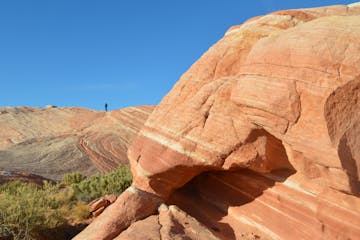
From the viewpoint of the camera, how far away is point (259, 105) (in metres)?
8.54

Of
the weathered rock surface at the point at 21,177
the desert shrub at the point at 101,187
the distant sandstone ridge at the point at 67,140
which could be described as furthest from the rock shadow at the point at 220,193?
the distant sandstone ridge at the point at 67,140

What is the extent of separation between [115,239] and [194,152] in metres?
2.71

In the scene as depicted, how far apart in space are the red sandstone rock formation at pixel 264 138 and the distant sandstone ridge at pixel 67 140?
56.7ft

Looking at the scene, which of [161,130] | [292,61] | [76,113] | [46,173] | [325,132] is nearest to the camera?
[325,132]

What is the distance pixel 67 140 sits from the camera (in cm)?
3162

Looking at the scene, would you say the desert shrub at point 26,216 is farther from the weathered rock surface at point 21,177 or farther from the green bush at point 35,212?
the weathered rock surface at point 21,177

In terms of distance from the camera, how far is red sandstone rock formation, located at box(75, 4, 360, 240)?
7.57 meters

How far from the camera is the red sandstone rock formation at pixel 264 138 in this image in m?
7.57

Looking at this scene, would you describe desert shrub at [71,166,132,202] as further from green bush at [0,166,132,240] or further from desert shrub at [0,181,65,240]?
desert shrub at [0,181,65,240]

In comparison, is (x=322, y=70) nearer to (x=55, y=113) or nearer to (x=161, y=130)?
(x=161, y=130)

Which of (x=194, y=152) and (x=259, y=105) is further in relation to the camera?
(x=194, y=152)

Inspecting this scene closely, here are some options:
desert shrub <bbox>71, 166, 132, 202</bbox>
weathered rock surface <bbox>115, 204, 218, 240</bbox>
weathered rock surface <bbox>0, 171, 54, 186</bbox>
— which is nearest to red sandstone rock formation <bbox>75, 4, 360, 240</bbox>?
weathered rock surface <bbox>115, 204, 218, 240</bbox>

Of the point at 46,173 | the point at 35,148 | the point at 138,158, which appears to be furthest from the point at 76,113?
the point at 138,158

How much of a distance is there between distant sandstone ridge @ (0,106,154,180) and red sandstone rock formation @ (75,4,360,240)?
17284 millimetres
